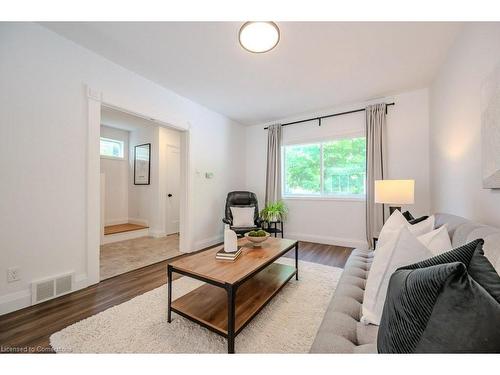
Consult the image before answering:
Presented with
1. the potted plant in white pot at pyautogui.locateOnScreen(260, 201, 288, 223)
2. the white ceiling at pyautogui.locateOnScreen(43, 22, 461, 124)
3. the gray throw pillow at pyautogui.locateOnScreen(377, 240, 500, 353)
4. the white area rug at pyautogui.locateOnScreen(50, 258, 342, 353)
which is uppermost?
the white ceiling at pyautogui.locateOnScreen(43, 22, 461, 124)

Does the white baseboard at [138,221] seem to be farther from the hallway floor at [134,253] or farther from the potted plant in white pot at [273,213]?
the potted plant in white pot at [273,213]

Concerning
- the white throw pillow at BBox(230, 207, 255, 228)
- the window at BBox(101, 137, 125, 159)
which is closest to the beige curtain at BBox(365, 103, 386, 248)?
the white throw pillow at BBox(230, 207, 255, 228)

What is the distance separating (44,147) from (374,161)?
410 centimetres

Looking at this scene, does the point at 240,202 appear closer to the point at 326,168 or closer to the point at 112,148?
the point at 326,168

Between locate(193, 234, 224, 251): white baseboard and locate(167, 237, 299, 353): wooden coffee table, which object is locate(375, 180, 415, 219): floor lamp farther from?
locate(193, 234, 224, 251): white baseboard

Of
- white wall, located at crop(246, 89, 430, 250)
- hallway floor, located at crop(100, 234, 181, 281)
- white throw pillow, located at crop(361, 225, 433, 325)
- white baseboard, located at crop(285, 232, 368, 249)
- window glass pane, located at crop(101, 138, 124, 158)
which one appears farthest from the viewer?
window glass pane, located at crop(101, 138, 124, 158)

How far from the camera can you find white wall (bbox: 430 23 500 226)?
4.73 feet

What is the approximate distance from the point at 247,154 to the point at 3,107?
143 inches

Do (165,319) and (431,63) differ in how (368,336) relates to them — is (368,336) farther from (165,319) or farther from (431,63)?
(431,63)

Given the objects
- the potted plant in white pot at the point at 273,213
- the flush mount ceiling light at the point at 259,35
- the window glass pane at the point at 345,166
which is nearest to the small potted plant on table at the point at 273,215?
the potted plant in white pot at the point at 273,213

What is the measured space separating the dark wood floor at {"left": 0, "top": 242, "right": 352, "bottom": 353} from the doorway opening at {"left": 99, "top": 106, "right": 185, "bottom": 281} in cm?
161

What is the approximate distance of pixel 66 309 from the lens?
1.73m

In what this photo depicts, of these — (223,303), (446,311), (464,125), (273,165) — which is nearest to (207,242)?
(273,165)

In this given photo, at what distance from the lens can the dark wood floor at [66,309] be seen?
53.9 inches
